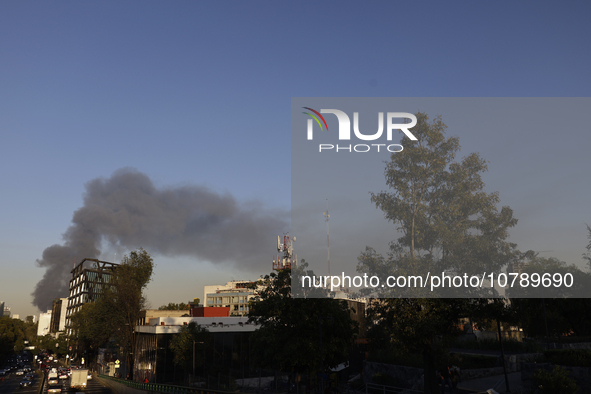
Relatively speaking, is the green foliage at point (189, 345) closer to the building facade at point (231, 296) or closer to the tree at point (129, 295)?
the tree at point (129, 295)

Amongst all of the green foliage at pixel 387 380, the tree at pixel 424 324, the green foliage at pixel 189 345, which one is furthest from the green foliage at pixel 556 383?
the green foliage at pixel 189 345

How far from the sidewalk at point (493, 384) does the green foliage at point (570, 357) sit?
2652 mm

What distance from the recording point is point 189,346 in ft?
184

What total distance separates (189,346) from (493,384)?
38.1 metres

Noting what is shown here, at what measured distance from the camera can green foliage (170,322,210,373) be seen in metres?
56.3

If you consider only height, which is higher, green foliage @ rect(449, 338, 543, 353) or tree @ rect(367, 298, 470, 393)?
tree @ rect(367, 298, 470, 393)

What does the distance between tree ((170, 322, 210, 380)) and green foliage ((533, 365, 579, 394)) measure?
42.0 meters

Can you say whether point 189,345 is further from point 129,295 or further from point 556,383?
point 556,383

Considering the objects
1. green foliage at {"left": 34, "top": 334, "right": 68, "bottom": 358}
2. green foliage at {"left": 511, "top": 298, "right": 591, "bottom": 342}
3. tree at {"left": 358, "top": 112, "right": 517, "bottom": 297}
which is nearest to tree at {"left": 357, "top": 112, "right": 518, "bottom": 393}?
tree at {"left": 358, "top": 112, "right": 517, "bottom": 297}

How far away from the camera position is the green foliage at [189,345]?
56.3m

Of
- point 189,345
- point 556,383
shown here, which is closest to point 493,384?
point 556,383

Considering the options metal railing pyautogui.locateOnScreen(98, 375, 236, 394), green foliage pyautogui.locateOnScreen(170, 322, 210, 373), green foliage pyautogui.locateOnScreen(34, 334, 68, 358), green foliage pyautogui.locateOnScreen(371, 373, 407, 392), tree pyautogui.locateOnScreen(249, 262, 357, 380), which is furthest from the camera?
green foliage pyautogui.locateOnScreen(34, 334, 68, 358)

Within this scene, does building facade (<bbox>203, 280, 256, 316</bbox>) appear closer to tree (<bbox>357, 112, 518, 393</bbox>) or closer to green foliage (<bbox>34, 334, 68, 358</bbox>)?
green foliage (<bbox>34, 334, 68, 358</bbox>)

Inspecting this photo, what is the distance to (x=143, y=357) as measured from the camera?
6794 cm
